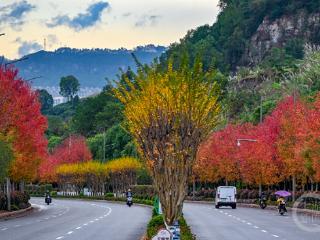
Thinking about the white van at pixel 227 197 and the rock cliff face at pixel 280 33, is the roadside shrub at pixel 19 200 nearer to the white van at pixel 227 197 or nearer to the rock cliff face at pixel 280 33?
the white van at pixel 227 197

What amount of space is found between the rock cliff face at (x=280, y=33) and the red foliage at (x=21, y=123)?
119632 mm

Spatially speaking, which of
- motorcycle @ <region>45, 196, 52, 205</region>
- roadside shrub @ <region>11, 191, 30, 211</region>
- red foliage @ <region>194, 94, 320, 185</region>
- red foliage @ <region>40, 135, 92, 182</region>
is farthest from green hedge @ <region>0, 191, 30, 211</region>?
red foliage @ <region>40, 135, 92, 182</region>

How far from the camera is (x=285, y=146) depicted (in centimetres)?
6900

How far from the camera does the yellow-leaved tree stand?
22875 mm

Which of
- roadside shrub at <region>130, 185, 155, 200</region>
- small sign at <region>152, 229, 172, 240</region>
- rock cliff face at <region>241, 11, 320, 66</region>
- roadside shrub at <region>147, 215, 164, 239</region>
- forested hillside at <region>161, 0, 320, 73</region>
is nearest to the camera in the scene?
small sign at <region>152, 229, 172, 240</region>

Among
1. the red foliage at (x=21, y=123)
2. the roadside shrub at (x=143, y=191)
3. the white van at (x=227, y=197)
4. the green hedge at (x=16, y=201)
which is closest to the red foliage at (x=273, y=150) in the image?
the white van at (x=227, y=197)

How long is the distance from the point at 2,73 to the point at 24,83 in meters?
5.80

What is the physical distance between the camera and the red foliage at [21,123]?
56088 mm

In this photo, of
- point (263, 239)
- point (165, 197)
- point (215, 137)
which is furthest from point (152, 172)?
point (215, 137)

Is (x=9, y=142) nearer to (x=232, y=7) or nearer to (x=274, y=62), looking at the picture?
(x=274, y=62)

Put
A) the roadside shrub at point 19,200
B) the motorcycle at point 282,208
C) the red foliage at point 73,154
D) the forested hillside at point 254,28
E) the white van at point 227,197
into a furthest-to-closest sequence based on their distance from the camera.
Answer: the forested hillside at point 254,28 < the red foliage at point 73,154 < the white van at point 227,197 < the roadside shrub at point 19,200 < the motorcycle at point 282,208

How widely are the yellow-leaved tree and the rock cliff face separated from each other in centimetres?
15579

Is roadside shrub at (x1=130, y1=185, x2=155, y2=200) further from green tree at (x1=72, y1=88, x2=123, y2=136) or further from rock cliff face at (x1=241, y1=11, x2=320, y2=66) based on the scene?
rock cliff face at (x1=241, y1=11, x2=320, y2=66)

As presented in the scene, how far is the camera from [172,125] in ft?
76.5
